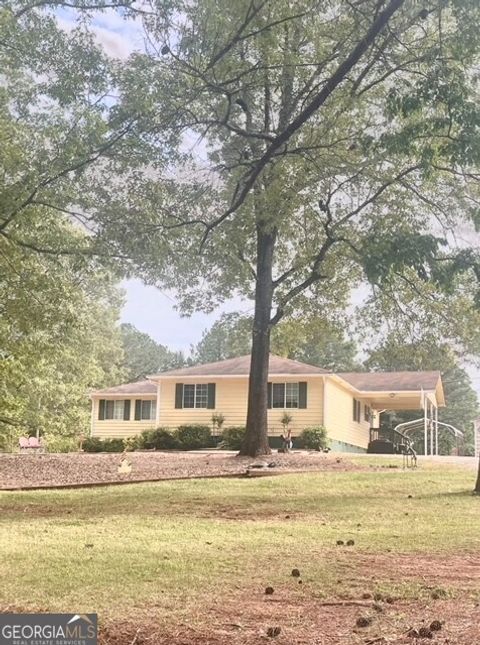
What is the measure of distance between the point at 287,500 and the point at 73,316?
19.7 ft

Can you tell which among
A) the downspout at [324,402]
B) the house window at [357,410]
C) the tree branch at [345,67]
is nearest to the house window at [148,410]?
the downspout at [324,402]

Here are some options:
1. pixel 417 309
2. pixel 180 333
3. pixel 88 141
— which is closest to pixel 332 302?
pixel 417 309

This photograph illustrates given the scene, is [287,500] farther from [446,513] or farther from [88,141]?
[88,141]

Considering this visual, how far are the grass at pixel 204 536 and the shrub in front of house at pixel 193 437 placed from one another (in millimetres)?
12958

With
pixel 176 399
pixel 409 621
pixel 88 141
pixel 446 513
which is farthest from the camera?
pixel 176 399

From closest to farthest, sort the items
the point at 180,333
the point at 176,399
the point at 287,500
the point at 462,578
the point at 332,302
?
the point at 462,578 < the point at 287,500 < the point at 180,333 < the point at 332,302 < the point at 176,399

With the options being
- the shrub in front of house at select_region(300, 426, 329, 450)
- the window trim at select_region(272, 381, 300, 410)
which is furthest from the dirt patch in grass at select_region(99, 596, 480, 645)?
the window trim at select_region(272, 381, 300, 410)

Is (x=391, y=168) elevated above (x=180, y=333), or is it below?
above

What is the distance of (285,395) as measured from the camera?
88.3 ft

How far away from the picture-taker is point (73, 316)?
13680 millimetres
